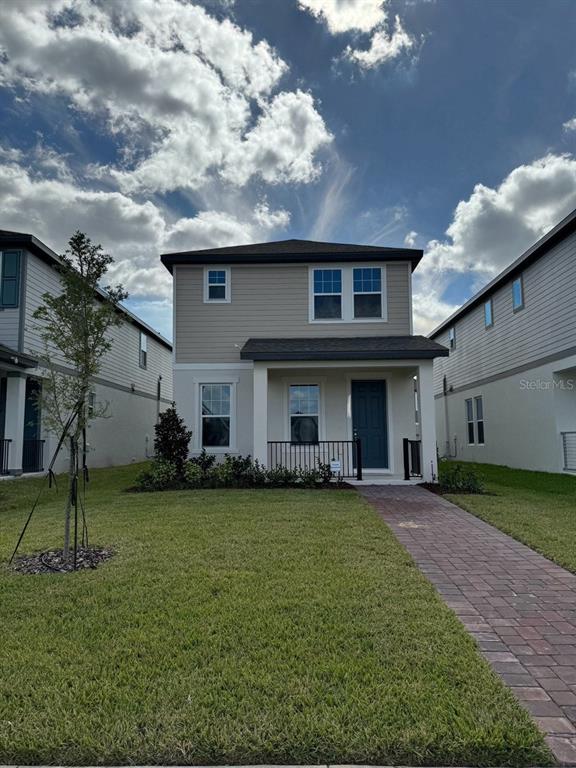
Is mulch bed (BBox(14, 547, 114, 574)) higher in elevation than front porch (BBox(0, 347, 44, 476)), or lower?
lower

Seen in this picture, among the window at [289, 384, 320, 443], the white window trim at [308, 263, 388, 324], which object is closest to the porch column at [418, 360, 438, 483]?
the white window trim at [308, 263, 388, 324]

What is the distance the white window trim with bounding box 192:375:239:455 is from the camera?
12.5m

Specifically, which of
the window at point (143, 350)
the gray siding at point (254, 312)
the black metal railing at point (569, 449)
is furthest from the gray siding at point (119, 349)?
the black metal railing at point (569, 449)

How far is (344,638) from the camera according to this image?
326 centimetres

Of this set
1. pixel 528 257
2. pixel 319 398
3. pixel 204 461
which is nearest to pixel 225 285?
pixel 319 398

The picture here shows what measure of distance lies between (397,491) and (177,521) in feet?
16.6

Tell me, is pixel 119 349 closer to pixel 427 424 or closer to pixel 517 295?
pixel 427 424

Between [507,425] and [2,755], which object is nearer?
[2,755]

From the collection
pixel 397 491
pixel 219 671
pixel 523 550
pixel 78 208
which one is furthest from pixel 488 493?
pixel 78 208

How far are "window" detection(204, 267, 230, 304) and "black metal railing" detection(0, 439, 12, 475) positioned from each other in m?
6.93

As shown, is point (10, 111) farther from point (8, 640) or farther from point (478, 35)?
point (8, 640)

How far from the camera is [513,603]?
4.04 meters

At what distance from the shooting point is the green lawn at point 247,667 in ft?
7.29

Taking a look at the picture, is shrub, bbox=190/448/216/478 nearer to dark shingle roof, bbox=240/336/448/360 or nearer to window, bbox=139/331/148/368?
dark shingle roof, bbox=240/336/448/360
